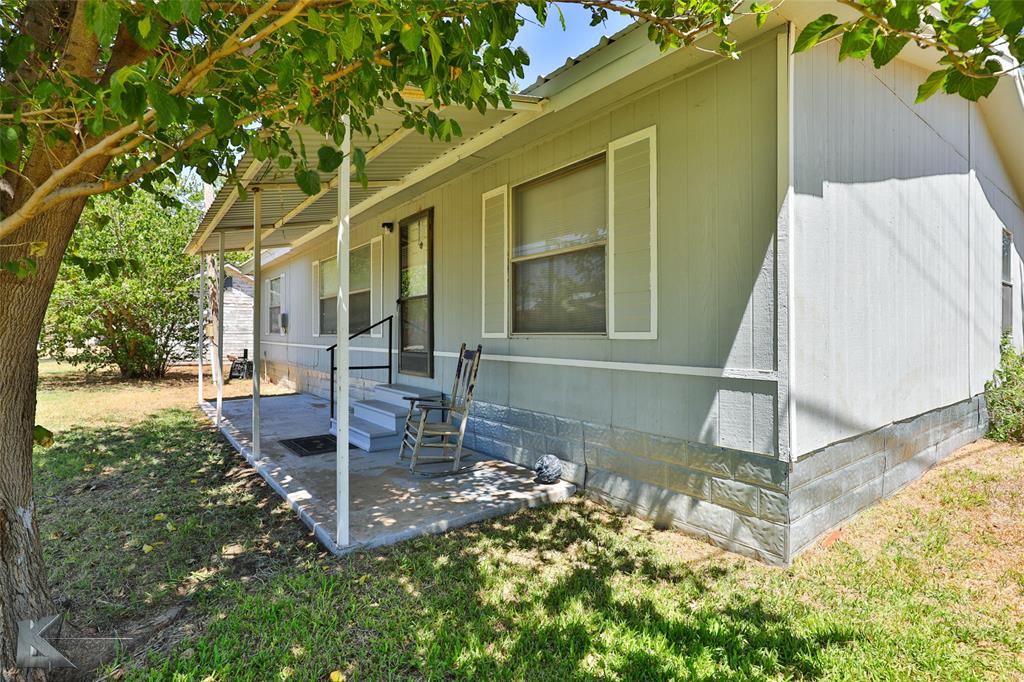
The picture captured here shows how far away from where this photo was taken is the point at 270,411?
8.10m

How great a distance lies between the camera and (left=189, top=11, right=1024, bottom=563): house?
3.10 metres

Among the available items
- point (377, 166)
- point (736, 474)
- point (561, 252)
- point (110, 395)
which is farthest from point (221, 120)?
point (110, 395)

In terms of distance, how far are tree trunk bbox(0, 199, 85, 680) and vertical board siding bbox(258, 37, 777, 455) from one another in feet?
10.6

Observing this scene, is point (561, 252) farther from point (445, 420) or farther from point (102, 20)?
point (102, 20)

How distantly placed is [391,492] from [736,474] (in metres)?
2.50

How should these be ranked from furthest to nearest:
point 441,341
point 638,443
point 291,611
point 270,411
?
point 270,411 → point 441,341 → point 638,443 → point 291,611

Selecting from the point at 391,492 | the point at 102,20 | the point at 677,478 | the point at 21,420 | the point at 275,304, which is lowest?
the point at 391,492

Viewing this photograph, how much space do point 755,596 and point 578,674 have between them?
1159mm

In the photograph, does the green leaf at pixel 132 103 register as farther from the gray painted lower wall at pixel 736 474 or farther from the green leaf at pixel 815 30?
the gray painted lower wall at pixel 736 474

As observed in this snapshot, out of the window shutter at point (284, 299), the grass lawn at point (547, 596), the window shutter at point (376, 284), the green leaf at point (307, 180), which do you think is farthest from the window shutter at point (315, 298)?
the green leaf at point (307, 180)

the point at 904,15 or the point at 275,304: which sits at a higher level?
the point at 904,15

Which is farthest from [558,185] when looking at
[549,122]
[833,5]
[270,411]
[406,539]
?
[270,411]

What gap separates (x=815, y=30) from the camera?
1731 mm

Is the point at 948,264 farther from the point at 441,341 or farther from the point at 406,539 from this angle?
the point at 406,539
